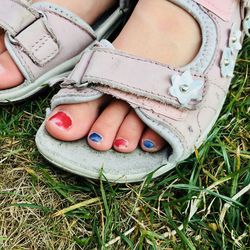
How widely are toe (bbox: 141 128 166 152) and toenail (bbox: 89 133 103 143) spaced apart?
0.31 feet

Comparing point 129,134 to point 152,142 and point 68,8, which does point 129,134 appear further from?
point 68,8

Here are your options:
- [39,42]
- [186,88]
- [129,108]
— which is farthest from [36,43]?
[186,88]

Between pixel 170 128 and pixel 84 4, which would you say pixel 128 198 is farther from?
pixel 84 4

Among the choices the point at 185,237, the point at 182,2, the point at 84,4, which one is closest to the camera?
the point at 185,237

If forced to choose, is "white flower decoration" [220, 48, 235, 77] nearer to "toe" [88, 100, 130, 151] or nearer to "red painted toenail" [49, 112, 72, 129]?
"toe" [88, 100, 130, 151]

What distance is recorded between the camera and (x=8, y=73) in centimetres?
154

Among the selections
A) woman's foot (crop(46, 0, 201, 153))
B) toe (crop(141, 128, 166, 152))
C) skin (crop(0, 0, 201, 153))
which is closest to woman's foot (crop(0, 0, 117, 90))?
skin (crop(0, 0, 201, 153))

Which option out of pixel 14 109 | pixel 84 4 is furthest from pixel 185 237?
pixel 84 4

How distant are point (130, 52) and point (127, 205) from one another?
1.20ft

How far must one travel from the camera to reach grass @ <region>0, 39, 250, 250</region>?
4.33ft

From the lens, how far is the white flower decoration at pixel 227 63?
1.52 metres

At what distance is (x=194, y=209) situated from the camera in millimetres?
1355

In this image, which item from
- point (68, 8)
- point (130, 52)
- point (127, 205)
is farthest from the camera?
point (68, 8)

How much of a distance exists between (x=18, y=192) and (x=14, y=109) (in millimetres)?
257
